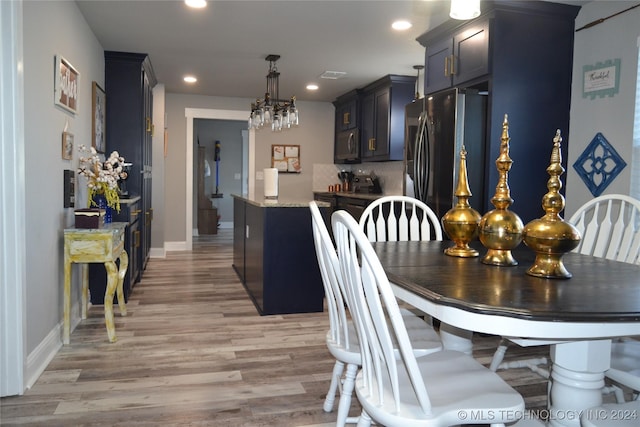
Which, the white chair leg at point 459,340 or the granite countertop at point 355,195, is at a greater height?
the granite countertop at point 355,195

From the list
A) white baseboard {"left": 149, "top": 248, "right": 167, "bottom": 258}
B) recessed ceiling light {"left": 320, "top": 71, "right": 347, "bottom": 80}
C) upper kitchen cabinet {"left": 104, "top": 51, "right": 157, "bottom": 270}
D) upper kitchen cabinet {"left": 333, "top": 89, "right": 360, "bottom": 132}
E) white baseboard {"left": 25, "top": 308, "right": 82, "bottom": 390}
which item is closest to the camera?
white baseboard {"left": 25, "top": 308, "right": 82, "bottom": 390}

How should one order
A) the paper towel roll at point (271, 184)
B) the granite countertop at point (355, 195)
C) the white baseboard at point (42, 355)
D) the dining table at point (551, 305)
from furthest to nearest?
the granite countertop at point (355, 195) → the paper towel roll at point (271, 184) → the white baseboard at point (42, 355) → the dining table at point (551, 305)

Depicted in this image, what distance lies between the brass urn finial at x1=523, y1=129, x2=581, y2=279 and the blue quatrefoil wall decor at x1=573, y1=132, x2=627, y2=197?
196cm

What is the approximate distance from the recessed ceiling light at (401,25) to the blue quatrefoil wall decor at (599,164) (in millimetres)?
1602

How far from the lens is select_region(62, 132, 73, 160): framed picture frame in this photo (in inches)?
126

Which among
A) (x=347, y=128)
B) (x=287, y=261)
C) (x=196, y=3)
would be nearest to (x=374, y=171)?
(x=347, y=128)

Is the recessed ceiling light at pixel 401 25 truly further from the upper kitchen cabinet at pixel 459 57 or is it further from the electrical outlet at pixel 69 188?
the electrical outlet at pixel 69 188

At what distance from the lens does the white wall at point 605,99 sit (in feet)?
10.1

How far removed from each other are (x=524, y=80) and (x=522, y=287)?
2.45 meters

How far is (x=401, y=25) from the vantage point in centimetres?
391

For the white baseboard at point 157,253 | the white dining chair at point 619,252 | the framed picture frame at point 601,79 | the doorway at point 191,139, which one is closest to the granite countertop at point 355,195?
the doorway at point 191,139

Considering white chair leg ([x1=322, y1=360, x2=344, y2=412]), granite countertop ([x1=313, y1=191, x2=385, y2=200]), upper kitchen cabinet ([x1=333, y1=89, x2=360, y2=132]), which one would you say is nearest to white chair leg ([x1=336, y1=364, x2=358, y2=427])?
white chair leg ([x1=322, y1=360, x2=344, y2=412])

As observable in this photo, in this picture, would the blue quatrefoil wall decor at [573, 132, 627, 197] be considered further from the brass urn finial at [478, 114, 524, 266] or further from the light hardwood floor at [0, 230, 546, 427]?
the brass urn finial at [478, 114, 524, 266]

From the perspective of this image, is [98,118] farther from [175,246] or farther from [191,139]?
[175,246]
